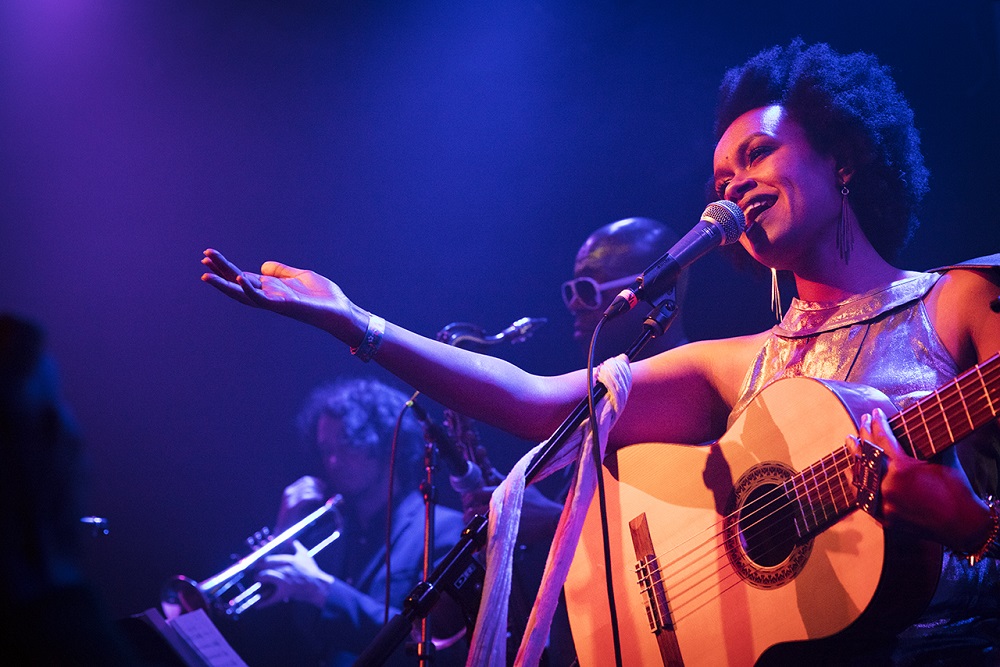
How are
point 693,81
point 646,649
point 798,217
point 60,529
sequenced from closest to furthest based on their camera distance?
point 60,529 → point 646,649 → point 798,217 → point 693,81

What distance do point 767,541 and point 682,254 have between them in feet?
2.60

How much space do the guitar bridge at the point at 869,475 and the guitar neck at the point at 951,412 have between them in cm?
8


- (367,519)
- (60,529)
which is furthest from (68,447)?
(367,519)

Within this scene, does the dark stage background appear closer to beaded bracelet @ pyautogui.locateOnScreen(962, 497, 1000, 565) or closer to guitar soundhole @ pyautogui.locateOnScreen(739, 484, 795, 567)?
guitar soundhole @ pyautogui.locateOnScreen(739, 484, 795, 567)

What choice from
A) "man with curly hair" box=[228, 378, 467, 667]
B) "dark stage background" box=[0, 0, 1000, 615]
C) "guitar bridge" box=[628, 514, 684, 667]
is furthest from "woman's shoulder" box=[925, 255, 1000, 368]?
"man with curly hair" box=[228, 378, 467, 667]

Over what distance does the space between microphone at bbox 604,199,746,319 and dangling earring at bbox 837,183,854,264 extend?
34 centimetres

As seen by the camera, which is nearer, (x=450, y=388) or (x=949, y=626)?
(x=949, y=626)

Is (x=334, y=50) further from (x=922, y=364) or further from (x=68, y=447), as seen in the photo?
(x=68, y=447)

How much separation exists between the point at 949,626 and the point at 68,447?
1.96 m

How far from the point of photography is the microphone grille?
229cm

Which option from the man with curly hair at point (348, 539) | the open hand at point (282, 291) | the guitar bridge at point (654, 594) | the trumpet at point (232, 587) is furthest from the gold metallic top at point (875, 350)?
the trumpet at point (232, 587)

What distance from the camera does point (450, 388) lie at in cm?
245

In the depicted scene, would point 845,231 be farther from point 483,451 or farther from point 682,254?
point 483,451

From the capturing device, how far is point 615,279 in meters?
4.27
